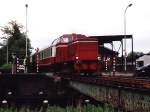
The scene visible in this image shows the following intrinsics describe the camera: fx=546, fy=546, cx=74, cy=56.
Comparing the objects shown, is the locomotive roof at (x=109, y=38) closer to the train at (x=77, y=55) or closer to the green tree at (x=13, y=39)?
the train at (x=77, y=55)

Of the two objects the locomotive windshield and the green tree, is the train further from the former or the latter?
the green tree

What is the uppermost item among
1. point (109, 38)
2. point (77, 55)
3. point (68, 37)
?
point (109, 38)

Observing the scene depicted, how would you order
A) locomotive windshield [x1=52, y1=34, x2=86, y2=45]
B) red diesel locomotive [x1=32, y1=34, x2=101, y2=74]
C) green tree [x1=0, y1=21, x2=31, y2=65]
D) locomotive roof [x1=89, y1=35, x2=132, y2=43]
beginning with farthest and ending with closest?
green tree [x1=0, y1=21, x2=31, y2=65]
locomotive roof [x1=89, y1=35, x2=132, y2=43]
locomotive windshield [x1=52, y1=34, x2=86, y2=45]
red diesel locomotive [x1=32, y1=34, x2=101, y2=74]

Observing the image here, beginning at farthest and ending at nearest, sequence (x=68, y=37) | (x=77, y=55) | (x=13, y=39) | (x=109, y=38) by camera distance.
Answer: (x=13, y=39), (x=109, y=38), (x=68, y=37), (x=77, y=55)

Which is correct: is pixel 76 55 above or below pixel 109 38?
below

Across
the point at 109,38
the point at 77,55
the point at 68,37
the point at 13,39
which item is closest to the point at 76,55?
the point at 77,55

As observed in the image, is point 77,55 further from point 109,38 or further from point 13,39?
point 13,39

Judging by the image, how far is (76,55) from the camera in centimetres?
3662

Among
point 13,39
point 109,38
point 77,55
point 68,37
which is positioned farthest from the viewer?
point 13,39

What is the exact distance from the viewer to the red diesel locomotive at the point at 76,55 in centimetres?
3659

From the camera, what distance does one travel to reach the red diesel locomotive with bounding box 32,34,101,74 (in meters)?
36.6

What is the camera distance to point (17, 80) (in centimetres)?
3341

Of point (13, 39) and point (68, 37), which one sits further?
point (13, 39)

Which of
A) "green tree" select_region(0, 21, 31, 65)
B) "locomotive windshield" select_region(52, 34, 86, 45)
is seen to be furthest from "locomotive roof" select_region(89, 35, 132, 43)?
"green tree" select_region(0, 21, 31, 65)
